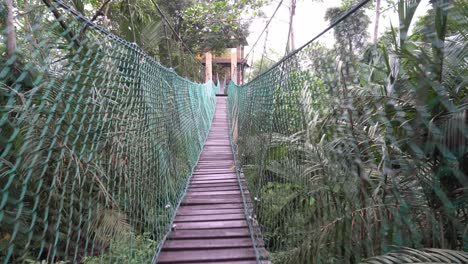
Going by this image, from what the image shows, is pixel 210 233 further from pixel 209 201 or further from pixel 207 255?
pixel 209 201

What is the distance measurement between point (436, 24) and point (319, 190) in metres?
0.67

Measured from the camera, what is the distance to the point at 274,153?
6.31ft

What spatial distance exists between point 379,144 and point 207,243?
4.55 ft

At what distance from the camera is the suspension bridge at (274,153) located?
81 centimetres

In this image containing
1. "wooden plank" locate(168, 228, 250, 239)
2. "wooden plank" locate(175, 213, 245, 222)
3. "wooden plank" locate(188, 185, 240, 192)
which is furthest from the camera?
"wooden plank" locate(188, 185, 240, 192)

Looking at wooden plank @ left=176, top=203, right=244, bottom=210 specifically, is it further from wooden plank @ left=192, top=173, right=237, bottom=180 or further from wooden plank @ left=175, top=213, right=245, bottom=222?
wooden plank @ left=192, top=173, right=237, bottom=180

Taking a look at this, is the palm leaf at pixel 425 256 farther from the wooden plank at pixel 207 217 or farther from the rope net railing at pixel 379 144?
the wooden plank at pixel 207 217

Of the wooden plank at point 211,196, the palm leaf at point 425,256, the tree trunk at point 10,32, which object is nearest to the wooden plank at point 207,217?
the wooden plank at point 211,196

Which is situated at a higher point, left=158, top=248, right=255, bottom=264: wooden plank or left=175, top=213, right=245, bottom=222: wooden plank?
left=175, top=213, right=245, bottom=222: wooden plank

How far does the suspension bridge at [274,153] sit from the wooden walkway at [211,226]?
15 millimetres

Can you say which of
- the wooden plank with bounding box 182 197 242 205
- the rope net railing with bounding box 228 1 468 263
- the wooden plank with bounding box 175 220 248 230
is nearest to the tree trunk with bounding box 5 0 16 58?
the rope net railing with bounding box 228 1 468 263

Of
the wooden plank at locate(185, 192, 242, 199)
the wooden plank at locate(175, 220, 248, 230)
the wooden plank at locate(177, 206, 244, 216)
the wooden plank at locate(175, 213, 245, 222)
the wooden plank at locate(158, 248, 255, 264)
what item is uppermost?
the wooden plank at locate(185, 192, 242, 199)

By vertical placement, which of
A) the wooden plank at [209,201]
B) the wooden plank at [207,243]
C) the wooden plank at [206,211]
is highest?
the wooden plank at [209,201]

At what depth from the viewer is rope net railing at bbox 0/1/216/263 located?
113cm
